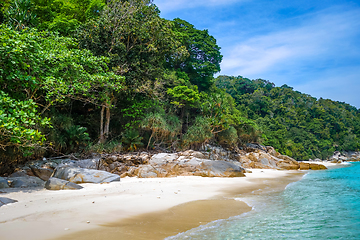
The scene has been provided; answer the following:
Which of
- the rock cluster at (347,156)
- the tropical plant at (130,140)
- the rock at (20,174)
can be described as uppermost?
the tropical plant at (130,140)

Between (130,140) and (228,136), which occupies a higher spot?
(228,136)

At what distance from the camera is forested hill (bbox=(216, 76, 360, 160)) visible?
47.0m

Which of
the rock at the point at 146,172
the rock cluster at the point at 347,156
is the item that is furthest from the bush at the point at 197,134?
the rock cluster at the point at 347,156

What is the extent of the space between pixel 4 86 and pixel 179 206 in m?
7.12

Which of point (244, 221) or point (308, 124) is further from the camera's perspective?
point (308, 124)

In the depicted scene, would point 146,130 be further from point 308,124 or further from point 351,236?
point 308,124

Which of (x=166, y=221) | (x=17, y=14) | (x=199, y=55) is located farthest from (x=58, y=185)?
(x=199, y=55)

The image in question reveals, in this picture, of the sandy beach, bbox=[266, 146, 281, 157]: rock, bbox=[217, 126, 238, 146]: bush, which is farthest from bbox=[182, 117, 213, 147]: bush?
the sandy beach

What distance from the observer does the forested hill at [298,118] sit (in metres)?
47.0

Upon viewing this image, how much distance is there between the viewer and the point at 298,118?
54875mm

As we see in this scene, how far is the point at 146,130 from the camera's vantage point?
1625 cm

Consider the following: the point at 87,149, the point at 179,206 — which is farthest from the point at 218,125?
the point at 179,206

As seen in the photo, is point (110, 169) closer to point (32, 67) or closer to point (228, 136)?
point (32, 67)

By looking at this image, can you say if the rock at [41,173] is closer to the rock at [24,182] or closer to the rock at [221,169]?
the rock at [24,182]
